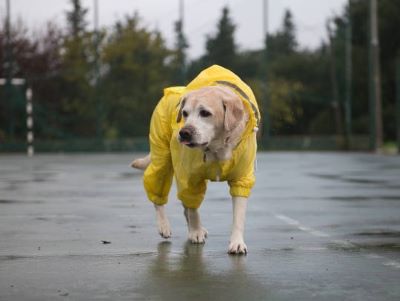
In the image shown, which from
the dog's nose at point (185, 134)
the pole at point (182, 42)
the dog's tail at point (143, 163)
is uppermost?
the pole at point (182, 42)

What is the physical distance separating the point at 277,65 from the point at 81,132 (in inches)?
944

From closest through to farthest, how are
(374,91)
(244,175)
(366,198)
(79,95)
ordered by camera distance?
(244,175)
(366,198)
(374,91)
(79,95)

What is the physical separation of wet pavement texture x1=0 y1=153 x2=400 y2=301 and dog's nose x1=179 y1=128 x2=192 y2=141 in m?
0.72

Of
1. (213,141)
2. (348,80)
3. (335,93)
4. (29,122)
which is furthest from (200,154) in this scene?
(335,93)

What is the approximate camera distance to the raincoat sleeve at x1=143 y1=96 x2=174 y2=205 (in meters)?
7.22

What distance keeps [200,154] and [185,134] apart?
0.43 meters

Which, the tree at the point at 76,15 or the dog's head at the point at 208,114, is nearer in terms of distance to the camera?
the dog's head at the point at 208,114

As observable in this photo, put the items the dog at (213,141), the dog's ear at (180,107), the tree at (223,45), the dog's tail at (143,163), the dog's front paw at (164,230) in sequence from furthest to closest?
the tree at (223,45) → the dog's tail at (143,163) → the dog's front paw at (164,230) → the dog's ear at (180,107) → the dog at (213,141)

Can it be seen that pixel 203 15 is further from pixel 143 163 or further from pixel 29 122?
pixel 143 163

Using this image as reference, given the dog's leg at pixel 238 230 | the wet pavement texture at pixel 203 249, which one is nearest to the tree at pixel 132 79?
the wet pavement texture at pixel 203 249

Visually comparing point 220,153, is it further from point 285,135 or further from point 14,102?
point 285,135

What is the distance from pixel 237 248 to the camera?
242 inches

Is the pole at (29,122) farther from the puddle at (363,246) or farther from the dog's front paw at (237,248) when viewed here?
the dog's front paw at (237,248)

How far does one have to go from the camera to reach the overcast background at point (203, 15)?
1340 inches
